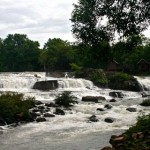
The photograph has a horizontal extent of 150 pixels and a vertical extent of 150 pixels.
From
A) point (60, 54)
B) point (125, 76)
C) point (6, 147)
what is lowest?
point (6, 147)

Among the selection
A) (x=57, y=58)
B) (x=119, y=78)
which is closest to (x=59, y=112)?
(x=119, y=78)

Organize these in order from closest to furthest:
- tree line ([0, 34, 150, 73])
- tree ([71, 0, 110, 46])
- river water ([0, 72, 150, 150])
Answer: tree ([71, 0, 110, 46]) < river water ([0, 72, 150, 150]) < tree line ([0, 34, 150, 73])

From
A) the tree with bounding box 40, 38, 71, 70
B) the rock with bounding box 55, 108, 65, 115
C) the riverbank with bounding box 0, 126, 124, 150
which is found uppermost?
the tree with bounding box 40, 38, 71, 70

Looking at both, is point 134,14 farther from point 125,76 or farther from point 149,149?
point 125,76

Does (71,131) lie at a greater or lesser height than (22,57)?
lesser

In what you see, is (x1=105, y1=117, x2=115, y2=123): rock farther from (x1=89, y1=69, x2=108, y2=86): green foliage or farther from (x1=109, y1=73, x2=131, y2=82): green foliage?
(x1=109, y1=73, x2=131, y2=82): green foliage

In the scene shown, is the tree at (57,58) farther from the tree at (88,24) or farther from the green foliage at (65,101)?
the tree at (88,24)

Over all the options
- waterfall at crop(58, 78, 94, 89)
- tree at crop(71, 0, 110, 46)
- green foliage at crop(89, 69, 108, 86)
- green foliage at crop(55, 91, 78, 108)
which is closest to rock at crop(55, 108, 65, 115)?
green foliage at crop(55, 91, 78, 108)

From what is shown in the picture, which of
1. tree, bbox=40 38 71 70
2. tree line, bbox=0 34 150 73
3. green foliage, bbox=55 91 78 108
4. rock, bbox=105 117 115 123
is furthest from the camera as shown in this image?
tree, bbox=40 38 71 70

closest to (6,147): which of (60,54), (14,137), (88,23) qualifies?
(14,137)

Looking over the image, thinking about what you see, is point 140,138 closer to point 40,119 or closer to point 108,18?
point 108,18

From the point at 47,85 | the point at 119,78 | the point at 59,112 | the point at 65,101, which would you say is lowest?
the point at 59,112

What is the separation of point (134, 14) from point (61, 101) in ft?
53.1

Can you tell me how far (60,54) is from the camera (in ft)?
263
